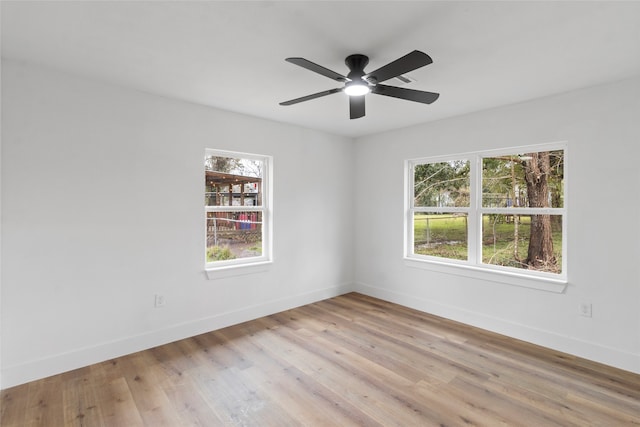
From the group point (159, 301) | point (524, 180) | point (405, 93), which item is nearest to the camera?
point (405, 93)

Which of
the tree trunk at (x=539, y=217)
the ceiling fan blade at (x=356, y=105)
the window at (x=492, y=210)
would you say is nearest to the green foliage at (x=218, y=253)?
the ceiling fan blade at (x=356, y=105)

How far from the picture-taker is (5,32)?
2033 millimetres

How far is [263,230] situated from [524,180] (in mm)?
3125

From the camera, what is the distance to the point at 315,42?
6.95 ft

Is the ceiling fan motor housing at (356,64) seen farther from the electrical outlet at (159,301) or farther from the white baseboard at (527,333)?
the white baseboard at (527,333)

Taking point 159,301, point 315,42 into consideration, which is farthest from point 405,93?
point 159,301

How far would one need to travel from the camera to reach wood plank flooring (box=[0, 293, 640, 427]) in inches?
82.7

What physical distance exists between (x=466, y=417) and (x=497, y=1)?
2.54 metres

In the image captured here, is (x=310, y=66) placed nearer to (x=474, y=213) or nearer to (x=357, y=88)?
(x=357, y=88)

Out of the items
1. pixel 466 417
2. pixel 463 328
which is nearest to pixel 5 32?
pixel 466 417

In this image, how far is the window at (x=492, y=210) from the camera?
3.30 meters

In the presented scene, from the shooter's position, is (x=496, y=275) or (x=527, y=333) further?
(x=496, y=275)

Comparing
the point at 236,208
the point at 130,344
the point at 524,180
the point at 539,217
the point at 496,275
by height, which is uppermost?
the point at 524,180

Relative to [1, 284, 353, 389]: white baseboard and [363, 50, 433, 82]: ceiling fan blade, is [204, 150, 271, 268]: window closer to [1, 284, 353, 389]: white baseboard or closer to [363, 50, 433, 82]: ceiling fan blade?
[1, 284, 353, 389]: white baseboard
